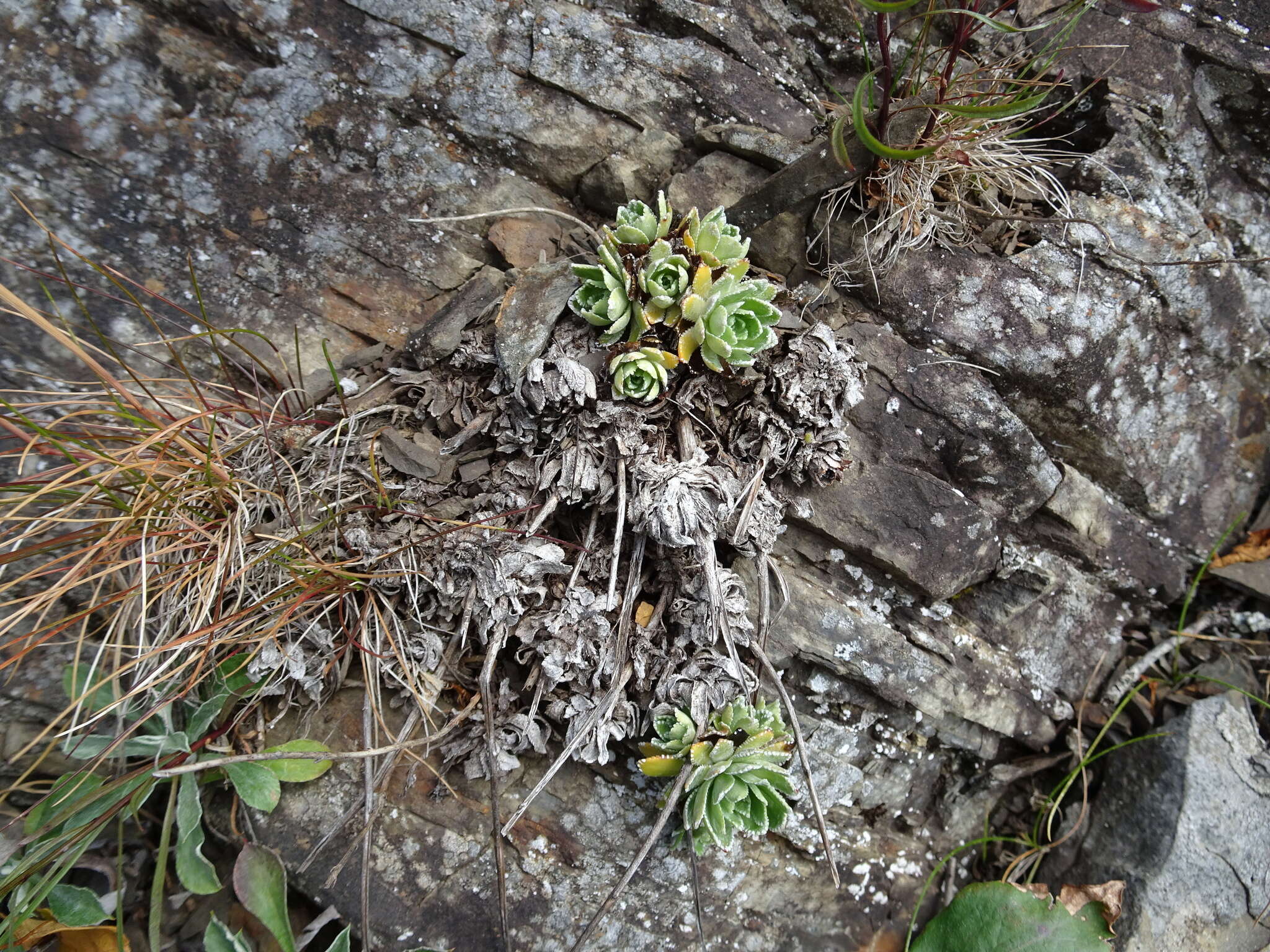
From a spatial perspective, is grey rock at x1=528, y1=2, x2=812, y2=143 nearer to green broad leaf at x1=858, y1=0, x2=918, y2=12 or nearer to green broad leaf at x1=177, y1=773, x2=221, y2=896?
green broad leaf at x1=858, y1=0, x2=918, y2=12

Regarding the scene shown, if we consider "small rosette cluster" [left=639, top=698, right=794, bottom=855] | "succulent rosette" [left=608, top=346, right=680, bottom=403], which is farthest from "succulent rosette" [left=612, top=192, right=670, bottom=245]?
"small rosette cluster" [left=639, top=698, right=794, bottom=855]

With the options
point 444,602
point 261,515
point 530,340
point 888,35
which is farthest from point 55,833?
point 888,35

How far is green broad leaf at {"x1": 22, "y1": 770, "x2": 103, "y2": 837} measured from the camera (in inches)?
81.1

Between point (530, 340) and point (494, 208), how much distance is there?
0.77 meters

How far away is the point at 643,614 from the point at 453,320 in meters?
1.21

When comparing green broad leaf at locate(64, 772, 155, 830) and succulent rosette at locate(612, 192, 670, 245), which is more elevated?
succulent rosette at locate(612, 192, 670, 245)

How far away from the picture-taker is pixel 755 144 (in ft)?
8.54

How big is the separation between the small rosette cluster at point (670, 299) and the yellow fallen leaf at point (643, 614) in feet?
2.16

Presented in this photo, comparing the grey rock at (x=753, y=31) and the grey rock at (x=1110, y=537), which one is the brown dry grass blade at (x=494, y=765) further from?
the grey rock at (x=753, y=31)

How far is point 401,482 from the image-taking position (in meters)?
2.39

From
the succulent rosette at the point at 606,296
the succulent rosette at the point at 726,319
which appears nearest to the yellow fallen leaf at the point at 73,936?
the succulent rosette at the point at 606,296

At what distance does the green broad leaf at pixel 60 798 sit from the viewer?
2061 mm

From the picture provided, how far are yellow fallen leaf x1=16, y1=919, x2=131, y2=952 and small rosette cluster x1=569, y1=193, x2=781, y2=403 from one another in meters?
2.15

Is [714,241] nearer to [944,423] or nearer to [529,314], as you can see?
[529,314]
